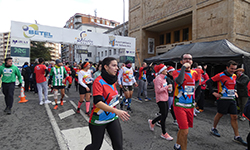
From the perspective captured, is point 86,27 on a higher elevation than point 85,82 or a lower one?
higher

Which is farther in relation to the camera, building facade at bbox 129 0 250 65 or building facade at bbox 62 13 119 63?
building facade at bbox 62 13 119 63

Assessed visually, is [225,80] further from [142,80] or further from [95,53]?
[95,53]

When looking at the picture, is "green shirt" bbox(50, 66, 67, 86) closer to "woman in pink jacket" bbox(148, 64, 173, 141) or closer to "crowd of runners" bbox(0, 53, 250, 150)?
"crowd of runners" bbox(0, 53, 250, 150)

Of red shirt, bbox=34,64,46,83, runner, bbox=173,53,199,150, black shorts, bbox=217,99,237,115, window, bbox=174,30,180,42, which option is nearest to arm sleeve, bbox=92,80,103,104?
runner, bbox=173,53,199,150

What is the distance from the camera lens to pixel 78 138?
3764mm

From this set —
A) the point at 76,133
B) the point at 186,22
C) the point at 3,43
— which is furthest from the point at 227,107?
the point at 3,43

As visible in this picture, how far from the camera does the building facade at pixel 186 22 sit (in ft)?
46.0

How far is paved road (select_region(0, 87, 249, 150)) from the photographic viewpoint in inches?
136

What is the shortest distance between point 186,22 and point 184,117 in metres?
21.3

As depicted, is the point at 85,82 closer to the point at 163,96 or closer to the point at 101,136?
the point at 163,96

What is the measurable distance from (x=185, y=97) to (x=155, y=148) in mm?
1369

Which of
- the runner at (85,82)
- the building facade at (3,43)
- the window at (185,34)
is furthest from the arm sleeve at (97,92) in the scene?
the building facade at (3,43)

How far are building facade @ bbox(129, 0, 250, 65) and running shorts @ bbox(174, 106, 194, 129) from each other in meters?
14.2

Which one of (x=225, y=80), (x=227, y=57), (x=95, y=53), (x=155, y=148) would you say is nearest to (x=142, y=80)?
(x=227, y=57)
